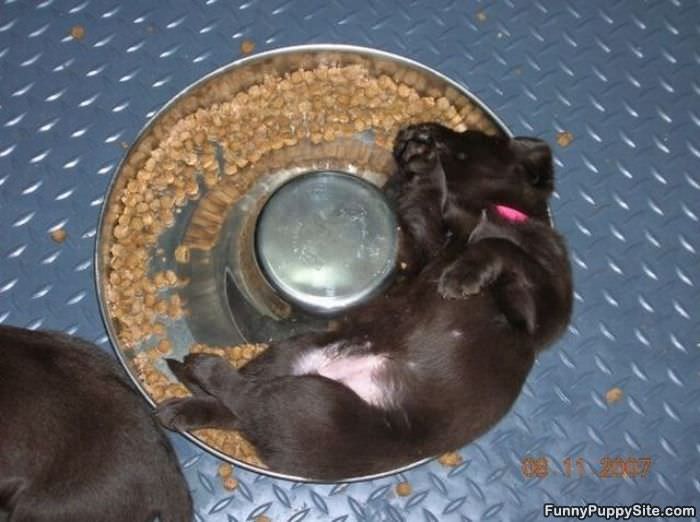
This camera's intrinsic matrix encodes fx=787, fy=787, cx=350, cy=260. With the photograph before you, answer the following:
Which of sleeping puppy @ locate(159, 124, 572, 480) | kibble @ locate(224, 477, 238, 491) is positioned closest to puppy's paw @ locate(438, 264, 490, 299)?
sleeping puppy @ locate(159, 124, 572, 480)

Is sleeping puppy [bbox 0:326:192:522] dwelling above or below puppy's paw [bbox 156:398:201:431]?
above

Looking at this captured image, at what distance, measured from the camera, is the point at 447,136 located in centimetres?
180

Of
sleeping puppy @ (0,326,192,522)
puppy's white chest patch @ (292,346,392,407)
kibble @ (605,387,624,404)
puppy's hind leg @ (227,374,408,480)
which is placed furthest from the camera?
kibble @ (605,387,624,404)

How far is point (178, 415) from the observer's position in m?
1.63

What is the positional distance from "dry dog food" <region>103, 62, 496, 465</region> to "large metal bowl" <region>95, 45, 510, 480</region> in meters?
0.01

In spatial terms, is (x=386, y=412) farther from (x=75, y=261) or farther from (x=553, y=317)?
(x=75, y=261)

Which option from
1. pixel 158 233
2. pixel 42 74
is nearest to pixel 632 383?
pixel 158 233

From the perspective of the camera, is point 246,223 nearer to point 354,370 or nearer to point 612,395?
point 354,370

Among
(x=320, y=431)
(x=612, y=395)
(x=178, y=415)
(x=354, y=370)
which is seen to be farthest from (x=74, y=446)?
(x=612, y=395)

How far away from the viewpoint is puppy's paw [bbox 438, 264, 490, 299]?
1.61 metres

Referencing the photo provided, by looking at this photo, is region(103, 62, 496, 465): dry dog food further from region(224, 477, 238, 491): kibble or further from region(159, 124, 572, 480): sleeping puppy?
region(159, 124, 572, 480): sleeping puppy

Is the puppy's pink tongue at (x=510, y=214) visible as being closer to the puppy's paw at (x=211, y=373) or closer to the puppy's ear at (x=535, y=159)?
the puppy's ear at (x=535, y=159)

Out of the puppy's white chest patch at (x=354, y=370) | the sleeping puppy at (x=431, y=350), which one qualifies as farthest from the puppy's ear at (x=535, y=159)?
the puppy's white chest patch at (x=354, y=370)

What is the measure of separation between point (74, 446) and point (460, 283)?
2.65ft
